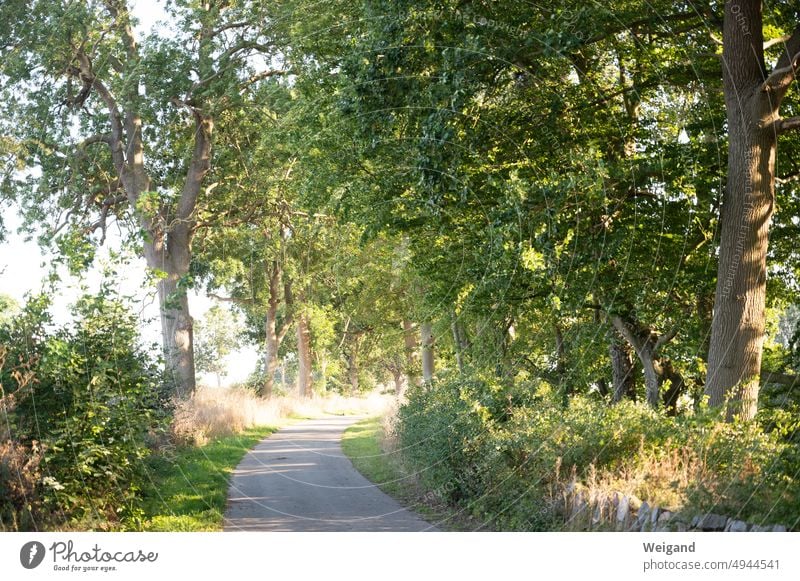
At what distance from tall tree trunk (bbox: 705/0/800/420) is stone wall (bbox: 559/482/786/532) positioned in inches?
137

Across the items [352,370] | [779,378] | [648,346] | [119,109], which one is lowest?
[352,370]

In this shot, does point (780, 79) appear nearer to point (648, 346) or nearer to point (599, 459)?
point (599, 459)

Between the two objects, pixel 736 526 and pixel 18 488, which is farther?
pixel 18 488

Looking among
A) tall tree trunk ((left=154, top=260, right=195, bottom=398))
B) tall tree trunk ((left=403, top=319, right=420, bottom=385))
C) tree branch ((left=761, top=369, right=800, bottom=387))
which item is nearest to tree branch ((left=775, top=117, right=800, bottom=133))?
tree branch ((left=761, top=369, right=800, bottom=387))

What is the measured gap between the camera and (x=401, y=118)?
48.6 feet

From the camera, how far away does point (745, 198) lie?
12.8 m

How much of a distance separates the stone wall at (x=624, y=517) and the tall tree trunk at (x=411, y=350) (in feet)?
67.5

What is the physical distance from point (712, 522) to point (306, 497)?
713 centimetres

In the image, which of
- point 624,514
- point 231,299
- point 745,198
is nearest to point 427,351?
point 231,299

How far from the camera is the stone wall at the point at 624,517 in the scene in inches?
344

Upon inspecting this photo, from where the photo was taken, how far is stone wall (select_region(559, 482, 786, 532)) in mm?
8742

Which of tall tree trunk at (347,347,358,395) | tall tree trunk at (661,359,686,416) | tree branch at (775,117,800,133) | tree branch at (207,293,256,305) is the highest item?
tree branch at (775,117,800,133)

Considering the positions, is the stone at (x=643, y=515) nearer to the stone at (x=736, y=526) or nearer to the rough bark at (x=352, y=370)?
the stone at (x=736, y=526)

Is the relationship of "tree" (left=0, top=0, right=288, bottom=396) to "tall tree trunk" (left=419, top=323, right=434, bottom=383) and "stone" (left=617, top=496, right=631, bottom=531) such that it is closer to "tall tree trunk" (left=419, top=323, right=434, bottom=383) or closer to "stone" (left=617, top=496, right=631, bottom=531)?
"stone" (left=617, top=496, right=631, bottom=531)
